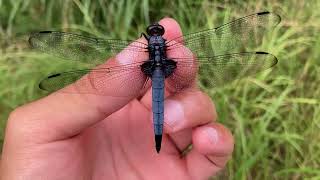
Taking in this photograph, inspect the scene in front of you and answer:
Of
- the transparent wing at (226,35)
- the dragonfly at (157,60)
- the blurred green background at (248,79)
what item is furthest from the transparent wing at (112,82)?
the blurred green background at (248,79)

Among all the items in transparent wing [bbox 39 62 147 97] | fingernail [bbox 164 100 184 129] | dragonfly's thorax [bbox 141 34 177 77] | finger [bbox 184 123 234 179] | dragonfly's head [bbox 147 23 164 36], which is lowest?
finger [bbox 184 123 234 179]

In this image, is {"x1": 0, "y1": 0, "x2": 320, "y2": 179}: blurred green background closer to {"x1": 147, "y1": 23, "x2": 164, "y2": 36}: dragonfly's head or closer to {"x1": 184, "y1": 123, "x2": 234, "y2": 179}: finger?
{"x1": 184, "y1": 123, "x2": 234, "y2": 179}: finger

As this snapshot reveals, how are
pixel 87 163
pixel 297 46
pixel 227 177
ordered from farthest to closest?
pixel 297 46
pixel 227 177
pixel 87 163

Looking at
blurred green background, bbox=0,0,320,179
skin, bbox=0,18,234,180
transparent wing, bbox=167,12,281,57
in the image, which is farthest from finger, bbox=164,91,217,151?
blurred green background, bbox=0,0,320,179

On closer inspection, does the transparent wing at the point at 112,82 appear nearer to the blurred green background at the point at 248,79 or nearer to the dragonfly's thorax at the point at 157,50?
the dragonfly's thorax at the point at 157,50

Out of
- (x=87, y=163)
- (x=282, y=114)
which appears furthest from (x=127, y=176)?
(x=282, y=114)

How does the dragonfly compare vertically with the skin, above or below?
above

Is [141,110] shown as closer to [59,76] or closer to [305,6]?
[59,76]
